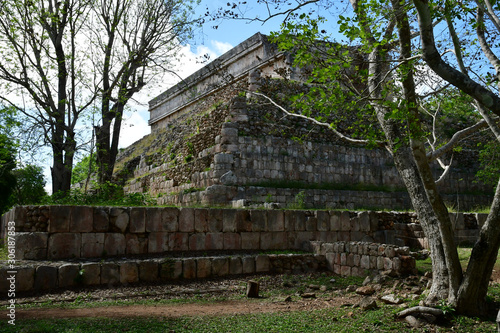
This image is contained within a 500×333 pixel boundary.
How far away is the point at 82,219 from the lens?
29.8 ft

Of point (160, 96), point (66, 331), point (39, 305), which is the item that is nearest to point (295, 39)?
point (66, 331)

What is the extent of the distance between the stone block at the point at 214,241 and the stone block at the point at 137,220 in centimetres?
158

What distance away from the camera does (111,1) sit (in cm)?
1508

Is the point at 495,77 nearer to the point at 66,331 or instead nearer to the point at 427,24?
the point at 427,24

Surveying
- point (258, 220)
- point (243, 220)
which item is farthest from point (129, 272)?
point (258, 220)

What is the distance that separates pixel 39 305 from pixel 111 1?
37.9 ft

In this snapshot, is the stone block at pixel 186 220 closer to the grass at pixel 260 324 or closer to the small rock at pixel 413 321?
the grass at pixel 260 324

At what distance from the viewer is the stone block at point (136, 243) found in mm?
9578

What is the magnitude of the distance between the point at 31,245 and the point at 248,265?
4.41 metres

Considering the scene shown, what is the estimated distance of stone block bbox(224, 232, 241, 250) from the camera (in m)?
10.7

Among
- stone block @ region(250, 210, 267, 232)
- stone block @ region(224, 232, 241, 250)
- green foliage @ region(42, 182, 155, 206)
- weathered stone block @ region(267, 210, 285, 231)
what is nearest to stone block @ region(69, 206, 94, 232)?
green foliage @ region(42, 182, 155, 206)

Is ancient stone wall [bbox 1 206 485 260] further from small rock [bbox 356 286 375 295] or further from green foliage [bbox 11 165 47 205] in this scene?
green foliage [bbox 11 165 47 205]

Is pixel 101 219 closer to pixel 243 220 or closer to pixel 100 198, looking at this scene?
pixel 243 220

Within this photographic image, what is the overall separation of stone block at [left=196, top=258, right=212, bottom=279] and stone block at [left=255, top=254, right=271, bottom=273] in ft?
3.57
